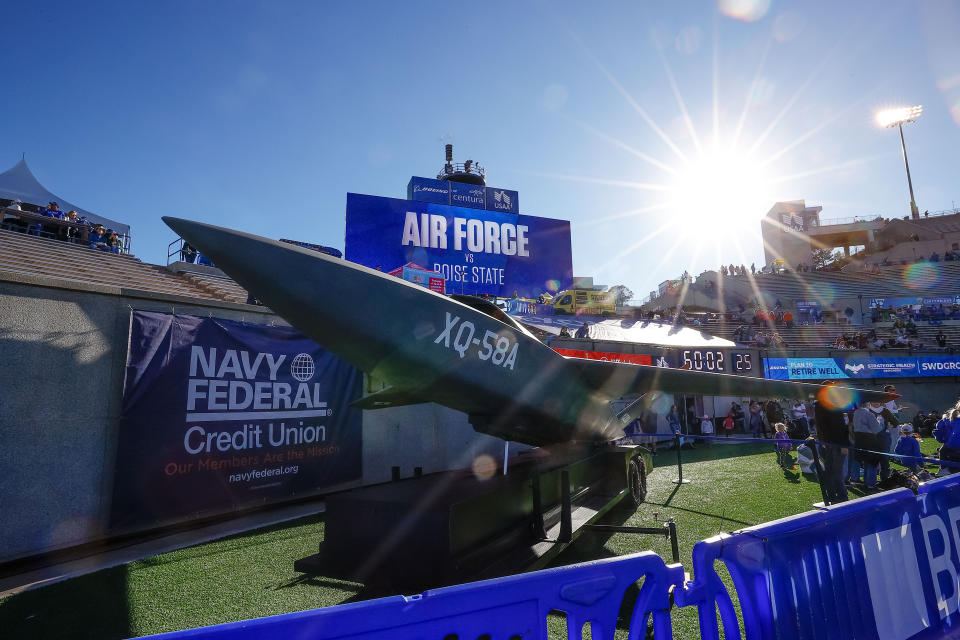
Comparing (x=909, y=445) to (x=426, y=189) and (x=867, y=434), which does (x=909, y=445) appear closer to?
(x=867, y=434)

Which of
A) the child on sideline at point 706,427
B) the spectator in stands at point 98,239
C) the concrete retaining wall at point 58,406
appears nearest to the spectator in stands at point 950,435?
the child on sideline at point 706,427

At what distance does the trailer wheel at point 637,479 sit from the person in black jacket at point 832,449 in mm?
2500

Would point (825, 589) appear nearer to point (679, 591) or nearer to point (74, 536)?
point (679, 591)

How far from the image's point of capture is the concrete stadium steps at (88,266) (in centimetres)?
836

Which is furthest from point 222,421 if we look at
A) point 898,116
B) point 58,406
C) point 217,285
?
point 898,116

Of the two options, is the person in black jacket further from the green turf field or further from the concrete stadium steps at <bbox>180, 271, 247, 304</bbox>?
the concrete stadium steps at <bbox>180, 271, 247, 304</bbox>

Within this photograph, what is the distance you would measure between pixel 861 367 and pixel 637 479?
2076 cm

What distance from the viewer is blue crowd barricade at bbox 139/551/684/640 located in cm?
155

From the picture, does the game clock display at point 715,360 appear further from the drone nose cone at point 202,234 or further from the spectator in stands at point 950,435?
the drone nose cone at point 202,234

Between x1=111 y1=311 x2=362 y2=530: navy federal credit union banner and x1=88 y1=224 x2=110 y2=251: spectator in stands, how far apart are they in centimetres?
708

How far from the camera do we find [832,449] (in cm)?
667

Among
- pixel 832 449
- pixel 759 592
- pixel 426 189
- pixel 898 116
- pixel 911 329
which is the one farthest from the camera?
pixel 898 116

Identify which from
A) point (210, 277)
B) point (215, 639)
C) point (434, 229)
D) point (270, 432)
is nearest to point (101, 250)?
point (210, 277)

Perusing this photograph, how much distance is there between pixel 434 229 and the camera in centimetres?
1750
